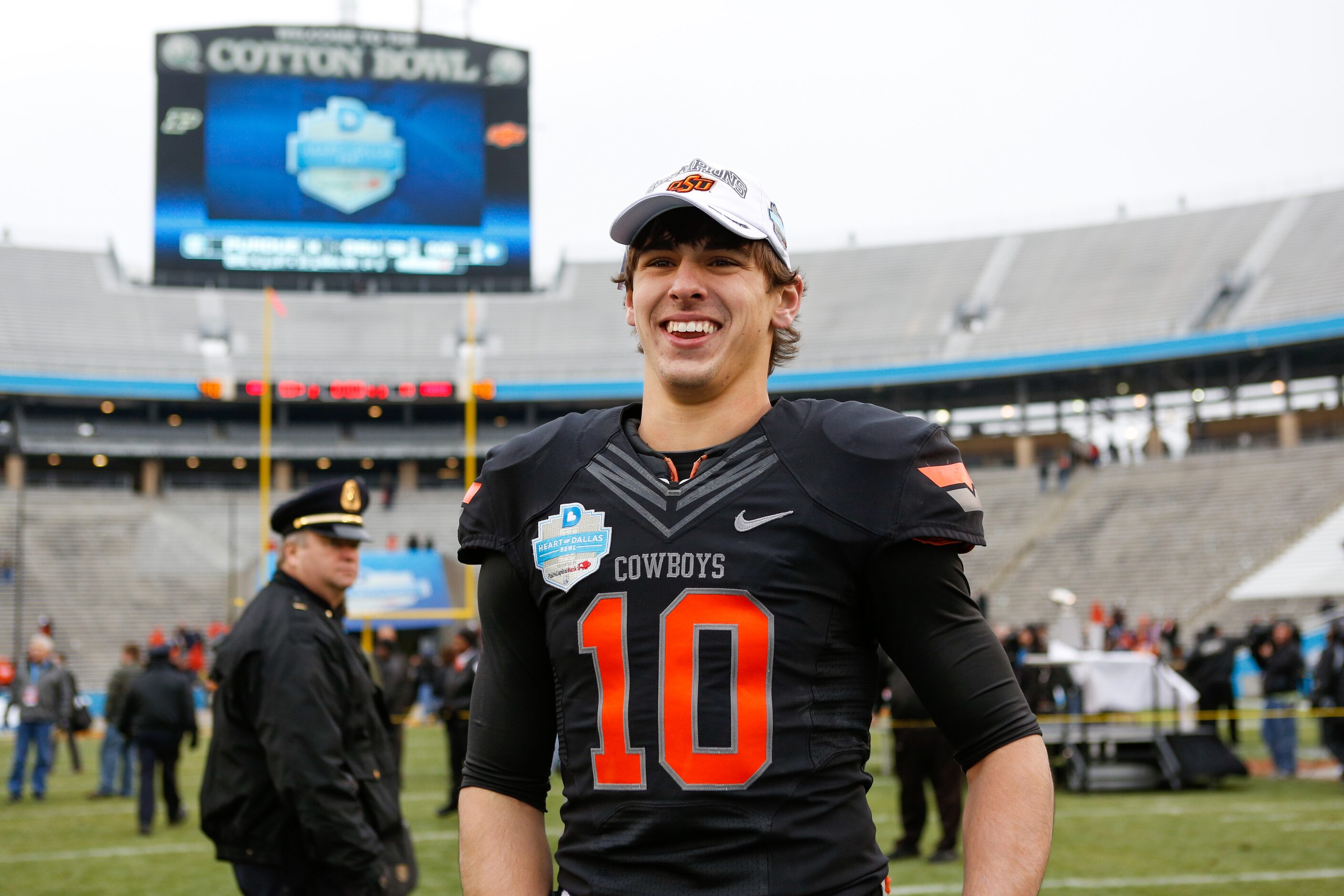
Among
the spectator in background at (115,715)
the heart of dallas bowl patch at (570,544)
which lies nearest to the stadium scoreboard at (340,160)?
the spectator in background at (115,715)

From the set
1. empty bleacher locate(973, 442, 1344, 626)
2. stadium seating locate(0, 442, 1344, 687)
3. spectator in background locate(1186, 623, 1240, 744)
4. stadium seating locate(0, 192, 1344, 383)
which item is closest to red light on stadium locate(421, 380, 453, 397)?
stadium seating locate(0, 192, 1344, 383)

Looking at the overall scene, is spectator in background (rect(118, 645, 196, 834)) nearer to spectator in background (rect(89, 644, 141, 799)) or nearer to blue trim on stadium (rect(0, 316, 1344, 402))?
spectator in background (rect(89, 644, 141, 799))

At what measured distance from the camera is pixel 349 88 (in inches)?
970

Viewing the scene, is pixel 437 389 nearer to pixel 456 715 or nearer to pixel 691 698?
pixel 456 715

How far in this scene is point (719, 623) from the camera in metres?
1.78

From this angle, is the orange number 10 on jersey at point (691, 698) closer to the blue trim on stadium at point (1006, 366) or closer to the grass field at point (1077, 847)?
the grass field at point (1077, 847)

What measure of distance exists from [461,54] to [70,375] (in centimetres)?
2291

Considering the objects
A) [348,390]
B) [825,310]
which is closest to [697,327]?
[348,390]

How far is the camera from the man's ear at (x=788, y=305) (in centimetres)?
211

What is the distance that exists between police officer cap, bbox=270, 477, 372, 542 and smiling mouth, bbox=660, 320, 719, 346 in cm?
281

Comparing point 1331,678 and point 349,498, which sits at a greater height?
A: point 349,498

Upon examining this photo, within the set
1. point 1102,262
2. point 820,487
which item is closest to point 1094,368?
point 1102,262

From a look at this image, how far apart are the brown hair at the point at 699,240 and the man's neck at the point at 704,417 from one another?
0.07 metres

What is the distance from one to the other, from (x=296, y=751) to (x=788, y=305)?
2.54 m
